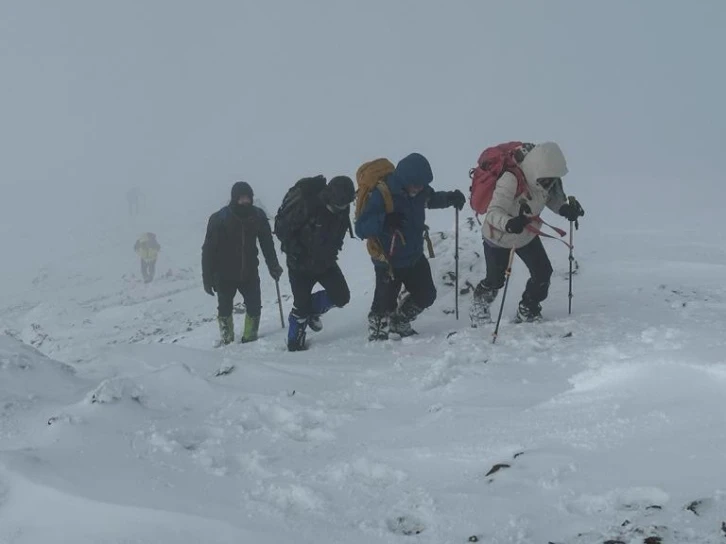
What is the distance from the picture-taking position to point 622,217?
23281 mm

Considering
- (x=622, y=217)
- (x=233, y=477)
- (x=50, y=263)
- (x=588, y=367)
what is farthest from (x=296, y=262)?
(x=50, y=263)

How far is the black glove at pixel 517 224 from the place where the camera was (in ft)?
18.9

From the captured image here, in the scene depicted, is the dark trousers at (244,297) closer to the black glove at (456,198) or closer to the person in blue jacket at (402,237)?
the person in blue jacket at (402,237)

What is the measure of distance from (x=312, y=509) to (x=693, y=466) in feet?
5.78

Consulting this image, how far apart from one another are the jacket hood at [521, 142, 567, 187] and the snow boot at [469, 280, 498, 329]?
1.48 m

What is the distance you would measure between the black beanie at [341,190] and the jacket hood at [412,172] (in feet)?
1.52

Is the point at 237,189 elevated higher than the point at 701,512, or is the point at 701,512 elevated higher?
the point at 237,189

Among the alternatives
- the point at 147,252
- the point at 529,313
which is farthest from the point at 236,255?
the point at 147,252

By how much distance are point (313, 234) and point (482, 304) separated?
205 cm

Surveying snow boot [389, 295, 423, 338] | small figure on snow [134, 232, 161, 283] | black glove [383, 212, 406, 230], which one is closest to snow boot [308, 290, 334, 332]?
snow boot [389, 295, 423, 338]

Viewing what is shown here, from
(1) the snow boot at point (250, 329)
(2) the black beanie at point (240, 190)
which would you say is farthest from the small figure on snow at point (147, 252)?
(2) the black beanie at point (240, 190)

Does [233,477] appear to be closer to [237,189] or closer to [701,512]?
[701,512]

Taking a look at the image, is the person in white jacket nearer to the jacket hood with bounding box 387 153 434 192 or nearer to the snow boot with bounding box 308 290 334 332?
the jacket hood with bounding box 387 153 434 192

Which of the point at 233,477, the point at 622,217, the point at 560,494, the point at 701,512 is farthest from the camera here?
the point at 622,217
